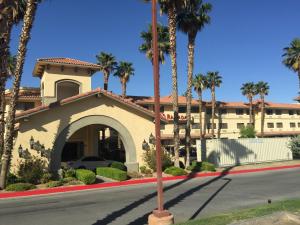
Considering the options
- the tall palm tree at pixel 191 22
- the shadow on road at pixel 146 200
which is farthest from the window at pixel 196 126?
the shadow on road at pixel 146 200

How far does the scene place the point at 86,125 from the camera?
27016 mm

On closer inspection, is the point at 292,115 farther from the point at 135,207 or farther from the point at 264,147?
the point at 135,207

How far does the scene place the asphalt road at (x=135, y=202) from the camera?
13977 millimetres

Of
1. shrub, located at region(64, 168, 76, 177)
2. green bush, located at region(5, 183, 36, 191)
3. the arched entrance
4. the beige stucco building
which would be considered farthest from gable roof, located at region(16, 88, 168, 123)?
green bush, located at region(5, 183, 36, 191)

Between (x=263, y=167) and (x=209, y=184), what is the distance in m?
11.8

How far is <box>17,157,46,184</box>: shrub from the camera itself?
23073 millimetres

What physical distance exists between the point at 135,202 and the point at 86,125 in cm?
1107

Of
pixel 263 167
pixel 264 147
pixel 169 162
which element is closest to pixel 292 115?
pixel 264 147

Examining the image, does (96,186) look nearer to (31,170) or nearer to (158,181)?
(31,170)

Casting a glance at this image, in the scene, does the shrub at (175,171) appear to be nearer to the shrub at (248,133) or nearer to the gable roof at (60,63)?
the gable roof at (60,63)

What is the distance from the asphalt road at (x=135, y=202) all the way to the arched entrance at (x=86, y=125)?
4.92 meters

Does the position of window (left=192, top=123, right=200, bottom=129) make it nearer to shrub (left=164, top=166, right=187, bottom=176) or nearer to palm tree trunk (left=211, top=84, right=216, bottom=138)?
palm tree trunk (left=211, top=84, right=216, bottom=138)

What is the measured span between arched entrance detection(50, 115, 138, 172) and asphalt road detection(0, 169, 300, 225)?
4.92 m

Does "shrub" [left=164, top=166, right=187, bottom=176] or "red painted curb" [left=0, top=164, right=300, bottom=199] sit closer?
"red painted curb" [left=0, top=164, right=300, bottom=199]
